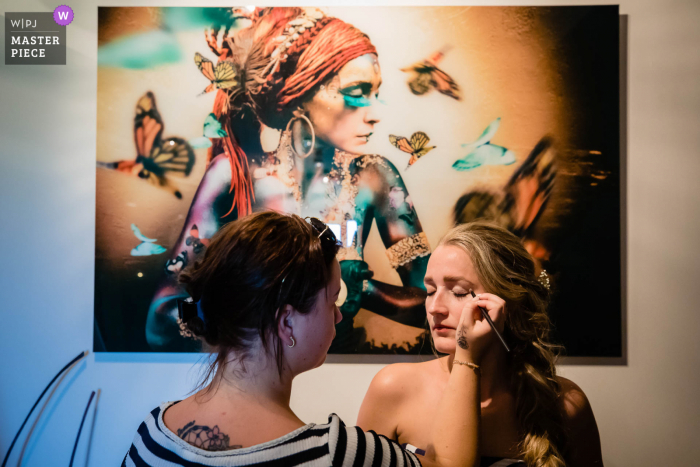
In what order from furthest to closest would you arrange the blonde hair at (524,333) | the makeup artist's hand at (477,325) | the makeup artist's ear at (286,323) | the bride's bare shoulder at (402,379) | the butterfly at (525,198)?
the butterfly at (525,198)
the bride's bare shoulder at (402,379)
the blonde hair at (524,333)
the makeup artist's hand at (477,325)
the makeup artist's ear at (286,323)

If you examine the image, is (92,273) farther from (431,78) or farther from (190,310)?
(431,78)

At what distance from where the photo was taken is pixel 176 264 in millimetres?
1530

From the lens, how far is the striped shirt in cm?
65

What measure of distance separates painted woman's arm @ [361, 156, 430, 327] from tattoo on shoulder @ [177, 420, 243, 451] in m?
0.88

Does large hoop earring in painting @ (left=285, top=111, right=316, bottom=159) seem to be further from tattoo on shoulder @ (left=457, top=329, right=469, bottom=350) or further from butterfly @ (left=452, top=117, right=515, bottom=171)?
tattoo on shoulder @ (left=457, top=329, right=469, bottom=350)

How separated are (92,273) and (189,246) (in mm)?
417

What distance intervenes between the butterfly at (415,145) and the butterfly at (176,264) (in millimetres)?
912

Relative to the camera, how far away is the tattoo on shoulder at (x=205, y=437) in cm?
68

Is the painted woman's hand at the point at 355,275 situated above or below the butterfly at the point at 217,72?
below

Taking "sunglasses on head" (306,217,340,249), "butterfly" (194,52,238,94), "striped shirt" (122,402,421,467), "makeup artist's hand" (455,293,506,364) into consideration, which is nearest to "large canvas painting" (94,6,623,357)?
"butterfly" (194,52,238,94)

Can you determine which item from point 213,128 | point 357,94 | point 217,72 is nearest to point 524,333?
point 357,94

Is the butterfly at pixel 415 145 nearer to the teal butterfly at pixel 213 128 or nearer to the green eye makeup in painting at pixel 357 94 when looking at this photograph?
the green eye makeup in painting at pixel 357 94

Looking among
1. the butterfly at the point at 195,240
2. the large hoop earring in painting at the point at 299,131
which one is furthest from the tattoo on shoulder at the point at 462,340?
the butterfly at the point at 195,240

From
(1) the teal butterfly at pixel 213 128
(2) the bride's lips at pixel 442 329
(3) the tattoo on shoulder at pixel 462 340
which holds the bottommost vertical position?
(2) the bride's lips at pixel 442 329
